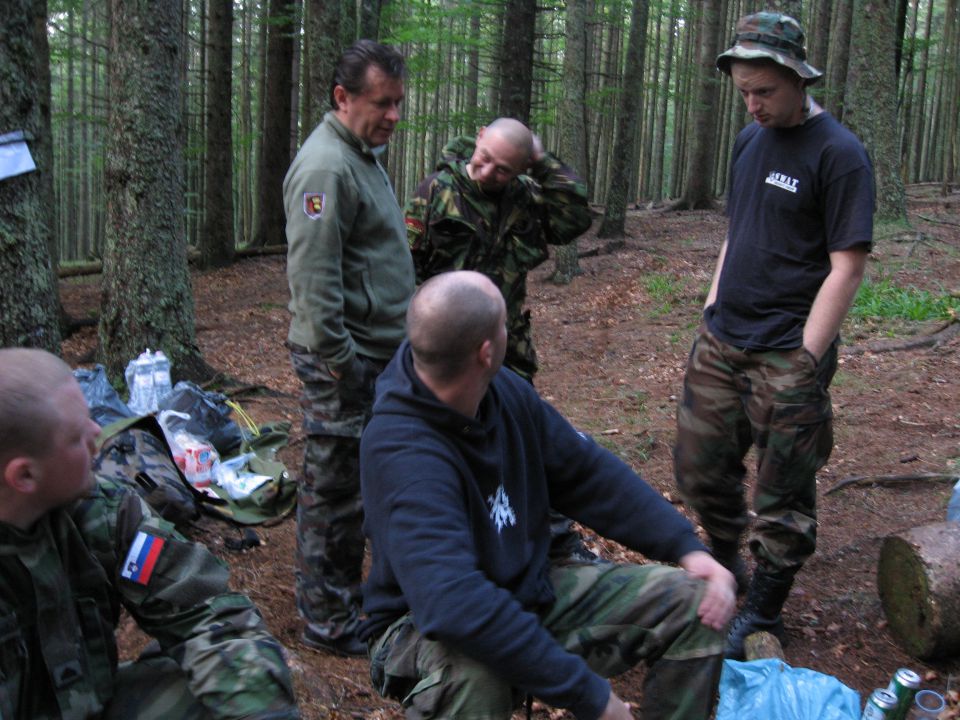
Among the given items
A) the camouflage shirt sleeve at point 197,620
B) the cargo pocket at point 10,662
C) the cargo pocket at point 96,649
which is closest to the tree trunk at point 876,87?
the camouflage shirt sleeve at point 197,620

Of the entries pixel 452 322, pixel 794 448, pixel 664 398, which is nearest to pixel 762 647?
pixel 794 448

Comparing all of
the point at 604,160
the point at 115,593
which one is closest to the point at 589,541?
the point at 115,593

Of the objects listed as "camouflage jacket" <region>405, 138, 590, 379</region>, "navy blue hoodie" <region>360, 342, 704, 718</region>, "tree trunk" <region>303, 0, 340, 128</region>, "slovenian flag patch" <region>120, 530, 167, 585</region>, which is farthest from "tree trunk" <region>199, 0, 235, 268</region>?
"slovenian flag patch" <region>120, 530, 167, 585</region>

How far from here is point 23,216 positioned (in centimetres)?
429

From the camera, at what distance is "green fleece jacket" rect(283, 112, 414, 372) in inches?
126

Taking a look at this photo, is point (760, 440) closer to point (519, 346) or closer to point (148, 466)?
point (519, 346)

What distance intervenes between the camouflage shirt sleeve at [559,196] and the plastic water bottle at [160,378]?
120 inches

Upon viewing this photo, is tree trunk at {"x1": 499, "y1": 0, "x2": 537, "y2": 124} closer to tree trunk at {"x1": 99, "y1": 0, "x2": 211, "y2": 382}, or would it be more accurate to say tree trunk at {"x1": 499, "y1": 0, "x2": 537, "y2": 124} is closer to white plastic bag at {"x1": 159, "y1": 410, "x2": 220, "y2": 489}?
tree trunk at {"x1": 99, "y1": 0, "x2": 211, "y2": 382}

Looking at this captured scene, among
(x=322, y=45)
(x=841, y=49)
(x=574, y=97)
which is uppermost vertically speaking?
(x=841, y=49)

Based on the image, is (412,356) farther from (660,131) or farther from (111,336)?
(660,131)

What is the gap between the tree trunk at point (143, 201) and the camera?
21.7ft

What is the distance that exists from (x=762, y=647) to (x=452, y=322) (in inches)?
75.9

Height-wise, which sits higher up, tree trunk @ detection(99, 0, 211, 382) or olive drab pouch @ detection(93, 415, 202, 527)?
tree trunk @ detection(99, 0, 211, 382)

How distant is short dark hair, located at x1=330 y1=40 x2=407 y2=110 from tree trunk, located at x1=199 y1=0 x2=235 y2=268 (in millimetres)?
11877
